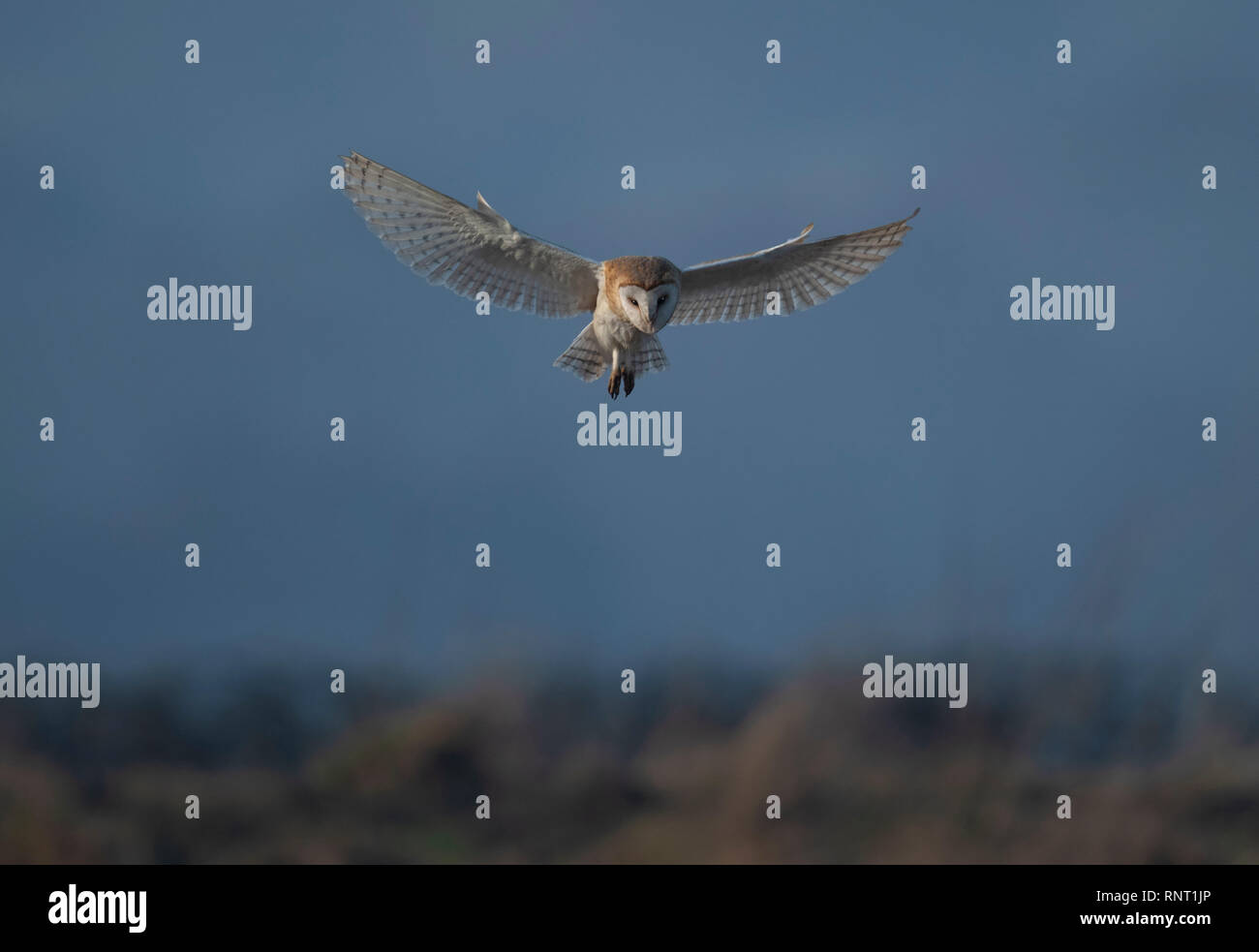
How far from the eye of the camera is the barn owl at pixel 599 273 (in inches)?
375

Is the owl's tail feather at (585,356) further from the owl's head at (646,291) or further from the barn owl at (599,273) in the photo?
the owl's head at (646,291)

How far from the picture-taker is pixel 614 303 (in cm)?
983

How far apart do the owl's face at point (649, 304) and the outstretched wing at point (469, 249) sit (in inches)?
22.4

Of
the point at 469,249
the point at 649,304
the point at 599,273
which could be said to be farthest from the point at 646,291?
the point at 469,249

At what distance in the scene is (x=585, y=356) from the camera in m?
10.1

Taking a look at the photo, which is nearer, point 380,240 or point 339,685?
point 380,240

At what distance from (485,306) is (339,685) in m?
7.04

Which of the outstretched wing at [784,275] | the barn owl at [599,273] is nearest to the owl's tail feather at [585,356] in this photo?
the barn owl at [599,273]

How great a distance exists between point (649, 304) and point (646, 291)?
0.37 feet

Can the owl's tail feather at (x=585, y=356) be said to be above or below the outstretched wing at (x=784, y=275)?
below

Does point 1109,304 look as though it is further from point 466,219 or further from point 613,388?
point 466,219

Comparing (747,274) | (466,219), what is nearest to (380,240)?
(466,219)

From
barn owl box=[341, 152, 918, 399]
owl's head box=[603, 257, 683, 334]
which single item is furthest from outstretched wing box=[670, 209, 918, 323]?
owl's head box=[603, 257, 683, 334]

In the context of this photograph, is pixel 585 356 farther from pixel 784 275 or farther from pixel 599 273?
pixel 784 275
